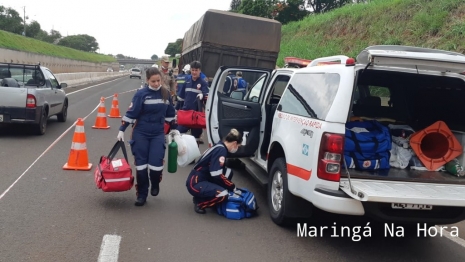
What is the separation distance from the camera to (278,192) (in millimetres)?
5977

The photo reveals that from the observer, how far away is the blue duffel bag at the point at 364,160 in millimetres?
5457

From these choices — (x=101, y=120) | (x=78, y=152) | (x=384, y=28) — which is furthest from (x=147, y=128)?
(x=384, y=28)

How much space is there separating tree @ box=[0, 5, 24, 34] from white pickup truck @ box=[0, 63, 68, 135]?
82.6m

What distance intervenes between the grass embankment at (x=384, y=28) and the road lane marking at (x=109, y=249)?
13047 mm

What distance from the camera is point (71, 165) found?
8.32m

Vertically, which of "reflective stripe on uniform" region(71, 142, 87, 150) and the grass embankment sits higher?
the grass embankment

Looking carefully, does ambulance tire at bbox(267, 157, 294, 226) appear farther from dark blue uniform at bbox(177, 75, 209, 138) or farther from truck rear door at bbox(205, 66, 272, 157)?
dark blue uniform at bbox(177, 75, 209, 138)

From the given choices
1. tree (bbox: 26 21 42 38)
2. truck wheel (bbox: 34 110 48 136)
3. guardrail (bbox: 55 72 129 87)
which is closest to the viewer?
truck wheel (bbox: 34 110 48 136)

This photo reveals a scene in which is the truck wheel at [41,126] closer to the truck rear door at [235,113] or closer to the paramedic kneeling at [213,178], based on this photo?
the truck rear door at [235,113]

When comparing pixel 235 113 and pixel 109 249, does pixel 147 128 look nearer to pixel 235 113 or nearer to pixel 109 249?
pixel 235 113

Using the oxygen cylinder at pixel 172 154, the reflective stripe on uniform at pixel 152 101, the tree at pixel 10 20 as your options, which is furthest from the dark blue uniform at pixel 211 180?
the tree at pixel 10 20

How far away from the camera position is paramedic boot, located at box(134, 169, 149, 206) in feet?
21.2

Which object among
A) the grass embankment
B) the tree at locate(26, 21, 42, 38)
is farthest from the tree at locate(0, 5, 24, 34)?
the grass embankment

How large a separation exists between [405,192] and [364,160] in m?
0.79
